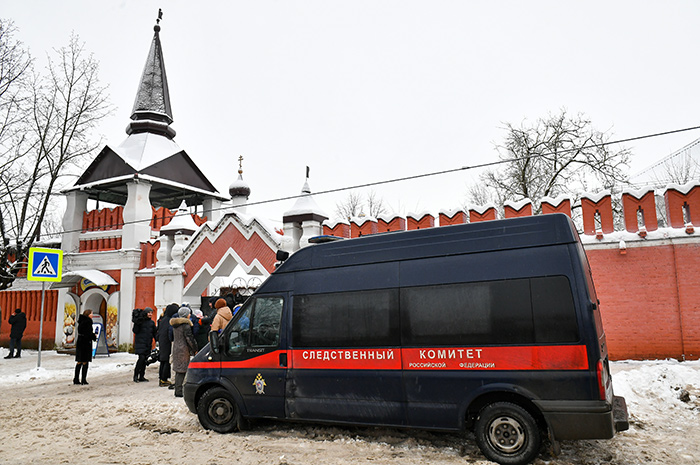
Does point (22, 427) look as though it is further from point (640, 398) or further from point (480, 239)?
point (640, 398)

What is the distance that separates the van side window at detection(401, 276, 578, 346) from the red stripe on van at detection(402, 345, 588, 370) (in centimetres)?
9

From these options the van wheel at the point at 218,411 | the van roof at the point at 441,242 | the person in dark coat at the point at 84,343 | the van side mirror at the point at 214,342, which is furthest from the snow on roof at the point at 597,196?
the person in dark coat at the point at 84,343

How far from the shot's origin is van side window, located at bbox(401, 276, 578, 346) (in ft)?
16.7

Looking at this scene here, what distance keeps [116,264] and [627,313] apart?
1638cm

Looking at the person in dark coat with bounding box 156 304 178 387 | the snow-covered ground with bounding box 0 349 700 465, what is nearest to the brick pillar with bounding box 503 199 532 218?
the snow-covered ground with bounding box 0 349 700 465

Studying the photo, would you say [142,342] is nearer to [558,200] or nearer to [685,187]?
[558,200]

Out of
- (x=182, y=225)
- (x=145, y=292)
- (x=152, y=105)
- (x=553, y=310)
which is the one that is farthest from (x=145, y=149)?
(x=553, y=310)

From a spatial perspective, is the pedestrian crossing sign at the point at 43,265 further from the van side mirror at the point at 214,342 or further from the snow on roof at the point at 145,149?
the van side mirror at the point at 214,342

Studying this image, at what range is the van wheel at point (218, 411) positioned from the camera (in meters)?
6.73

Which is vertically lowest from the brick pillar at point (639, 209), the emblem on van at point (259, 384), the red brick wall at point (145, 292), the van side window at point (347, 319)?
the emblem on van at point (259, 384)

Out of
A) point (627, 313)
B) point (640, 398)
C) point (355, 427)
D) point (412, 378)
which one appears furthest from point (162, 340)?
point (627, 313)

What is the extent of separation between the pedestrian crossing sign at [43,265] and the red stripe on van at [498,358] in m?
11.2

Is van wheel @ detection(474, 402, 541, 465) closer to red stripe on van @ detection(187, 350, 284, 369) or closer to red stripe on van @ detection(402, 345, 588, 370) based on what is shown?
red stripe on van @ detection(402, 345, 588, 370)

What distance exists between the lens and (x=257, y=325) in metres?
6.79
